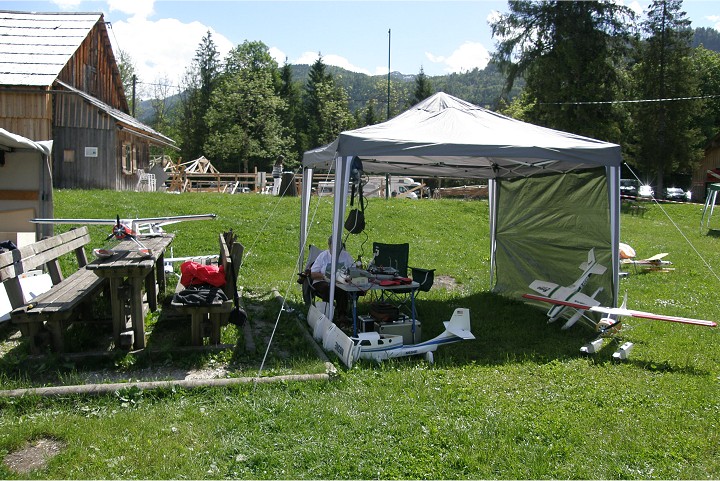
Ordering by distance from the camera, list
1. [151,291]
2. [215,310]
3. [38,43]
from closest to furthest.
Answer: [215,310], [151,291], [38,43]

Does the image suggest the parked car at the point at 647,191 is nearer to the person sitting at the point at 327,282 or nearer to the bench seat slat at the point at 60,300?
the person sitting at the point at 327,282

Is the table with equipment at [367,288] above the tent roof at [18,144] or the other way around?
the other way around

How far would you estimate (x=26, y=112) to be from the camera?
16.9 m

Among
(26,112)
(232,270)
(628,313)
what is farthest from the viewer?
(26,112)

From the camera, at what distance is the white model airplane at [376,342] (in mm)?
5281

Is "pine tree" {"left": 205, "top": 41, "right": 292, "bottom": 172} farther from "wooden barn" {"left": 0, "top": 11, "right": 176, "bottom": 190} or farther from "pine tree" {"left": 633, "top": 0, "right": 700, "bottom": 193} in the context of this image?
"pine tree" {"left": 633, "top": 0, "right": 700, "bottom": 193}

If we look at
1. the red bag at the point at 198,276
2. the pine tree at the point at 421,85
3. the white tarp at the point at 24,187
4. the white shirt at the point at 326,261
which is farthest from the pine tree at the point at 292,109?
the red bag at the point at 198,276

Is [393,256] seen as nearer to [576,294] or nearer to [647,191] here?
[576,294]

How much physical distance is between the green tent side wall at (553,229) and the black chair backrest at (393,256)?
200cm

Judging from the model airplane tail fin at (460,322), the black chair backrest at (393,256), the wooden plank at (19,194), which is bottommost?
the model airplane tail fin at (460,322)

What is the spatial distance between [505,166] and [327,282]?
3678mm

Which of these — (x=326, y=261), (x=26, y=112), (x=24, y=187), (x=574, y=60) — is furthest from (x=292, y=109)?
(x=326, y=261)

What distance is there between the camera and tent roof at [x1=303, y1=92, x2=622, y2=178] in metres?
Answer: 5.86

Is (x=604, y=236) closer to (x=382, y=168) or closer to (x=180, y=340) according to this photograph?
(x=382, y=168)
